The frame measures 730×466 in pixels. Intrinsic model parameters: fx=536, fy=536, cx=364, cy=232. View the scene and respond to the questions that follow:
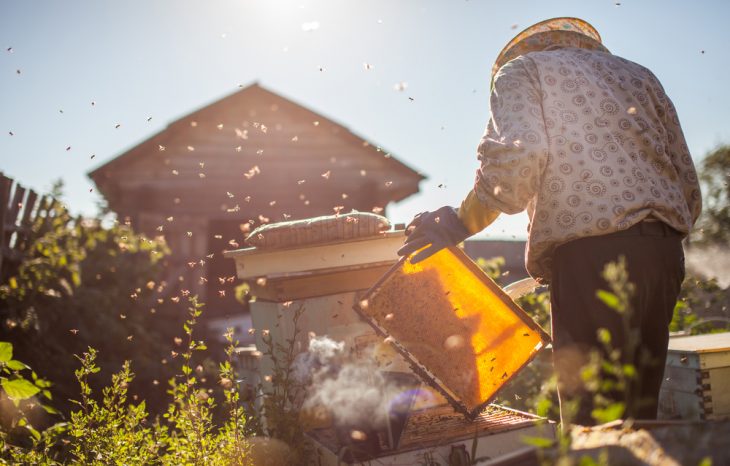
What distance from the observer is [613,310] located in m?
2.11

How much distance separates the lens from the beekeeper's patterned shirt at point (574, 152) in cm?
216

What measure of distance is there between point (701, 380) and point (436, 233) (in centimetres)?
210

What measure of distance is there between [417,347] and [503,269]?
8.38m

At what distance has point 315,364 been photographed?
10.3 feet

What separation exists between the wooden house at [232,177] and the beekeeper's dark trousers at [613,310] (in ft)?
28.9

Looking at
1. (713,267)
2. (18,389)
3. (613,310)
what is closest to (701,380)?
(613,310)

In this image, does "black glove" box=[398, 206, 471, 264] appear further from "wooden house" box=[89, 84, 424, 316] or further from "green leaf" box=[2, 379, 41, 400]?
"wooden house" box=[89, 84, 424, 316]

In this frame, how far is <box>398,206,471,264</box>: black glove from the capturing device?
245cm

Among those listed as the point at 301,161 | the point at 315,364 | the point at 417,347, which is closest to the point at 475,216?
the point at 417,347

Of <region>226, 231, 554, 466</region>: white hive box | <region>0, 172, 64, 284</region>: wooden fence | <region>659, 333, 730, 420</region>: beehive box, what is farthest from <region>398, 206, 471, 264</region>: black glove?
<region>0, 172, 64, 284</region>: wooden fence

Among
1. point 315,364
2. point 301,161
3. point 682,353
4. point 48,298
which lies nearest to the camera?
point 315,364

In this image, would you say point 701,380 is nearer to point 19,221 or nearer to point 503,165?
point 503,165

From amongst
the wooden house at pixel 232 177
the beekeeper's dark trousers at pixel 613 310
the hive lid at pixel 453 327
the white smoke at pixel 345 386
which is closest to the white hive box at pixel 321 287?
the white smoke at pixel 345 386

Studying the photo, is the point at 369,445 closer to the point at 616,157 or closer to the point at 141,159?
the point at 616,157
